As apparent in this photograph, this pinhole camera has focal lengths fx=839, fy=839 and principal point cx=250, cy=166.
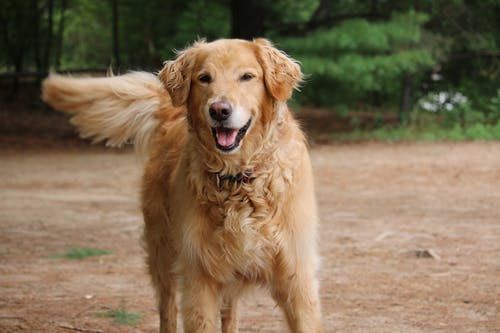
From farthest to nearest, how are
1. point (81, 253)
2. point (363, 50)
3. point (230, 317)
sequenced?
point (363, 50) → point (81, 253) → point (230, 317)

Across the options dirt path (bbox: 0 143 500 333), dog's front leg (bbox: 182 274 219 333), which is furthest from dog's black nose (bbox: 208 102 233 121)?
dirt path (bbox: 0 143 500 333)

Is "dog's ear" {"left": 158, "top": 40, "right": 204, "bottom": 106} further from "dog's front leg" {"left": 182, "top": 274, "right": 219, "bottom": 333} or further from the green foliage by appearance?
the green foliage

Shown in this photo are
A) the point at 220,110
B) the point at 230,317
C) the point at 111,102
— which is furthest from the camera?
the point at 111,102

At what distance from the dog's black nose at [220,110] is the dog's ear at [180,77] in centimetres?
49

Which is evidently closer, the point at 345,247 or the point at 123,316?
the point at 123,316

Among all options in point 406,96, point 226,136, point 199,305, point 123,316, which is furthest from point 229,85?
point 406,96

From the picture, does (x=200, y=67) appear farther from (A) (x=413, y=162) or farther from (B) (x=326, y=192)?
(A) (x=413, y=162)

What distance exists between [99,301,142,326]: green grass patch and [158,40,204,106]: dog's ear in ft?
5.63

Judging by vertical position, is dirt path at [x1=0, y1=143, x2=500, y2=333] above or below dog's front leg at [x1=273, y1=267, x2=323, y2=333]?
below

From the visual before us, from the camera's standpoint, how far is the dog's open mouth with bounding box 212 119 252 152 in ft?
14.9

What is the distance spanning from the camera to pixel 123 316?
584 cm

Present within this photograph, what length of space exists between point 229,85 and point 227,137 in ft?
0.93

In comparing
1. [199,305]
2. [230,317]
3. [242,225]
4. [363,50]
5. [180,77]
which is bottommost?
[230,317]

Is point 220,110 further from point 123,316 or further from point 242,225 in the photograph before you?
point 123,316
